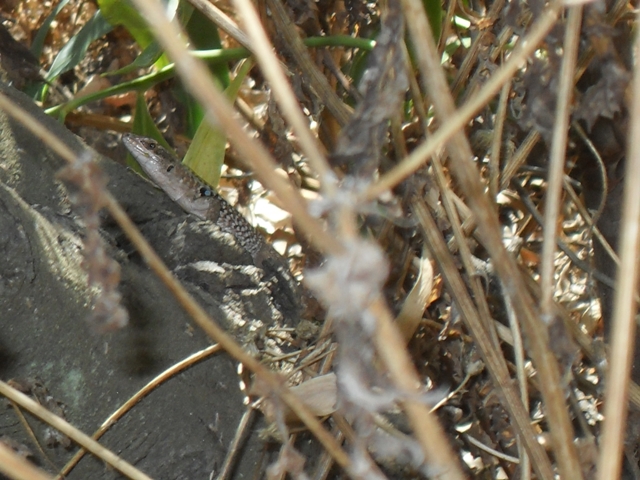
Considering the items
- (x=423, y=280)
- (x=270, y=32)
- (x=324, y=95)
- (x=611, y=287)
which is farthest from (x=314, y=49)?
(x=611, y=287)

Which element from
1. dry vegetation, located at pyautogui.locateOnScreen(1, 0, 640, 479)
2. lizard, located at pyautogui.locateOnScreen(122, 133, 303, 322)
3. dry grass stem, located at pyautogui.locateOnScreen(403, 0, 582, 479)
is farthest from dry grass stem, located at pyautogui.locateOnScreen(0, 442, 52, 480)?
lizard, located at pyautogui.locateOnScreen(122, 133, 303, 322)

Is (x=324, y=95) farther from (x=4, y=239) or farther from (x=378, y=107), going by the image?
(x=378, y=107)

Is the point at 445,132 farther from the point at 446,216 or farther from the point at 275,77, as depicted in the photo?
the point at 446,216

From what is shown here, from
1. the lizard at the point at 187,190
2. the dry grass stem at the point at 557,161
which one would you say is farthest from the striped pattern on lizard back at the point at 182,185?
the dry grass stem at the point at 557,161

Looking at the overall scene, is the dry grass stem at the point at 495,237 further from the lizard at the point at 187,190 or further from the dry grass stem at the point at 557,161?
the lizard at the point at 187,190

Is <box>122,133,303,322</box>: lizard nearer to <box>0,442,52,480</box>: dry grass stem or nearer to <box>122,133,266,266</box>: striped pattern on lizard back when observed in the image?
<box>122,133,266,266</box>: striped pattern on lizard back

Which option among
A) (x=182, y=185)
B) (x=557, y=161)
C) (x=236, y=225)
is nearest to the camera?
(x=557, y=161)

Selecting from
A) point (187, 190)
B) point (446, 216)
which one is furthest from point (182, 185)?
point (446, 216)

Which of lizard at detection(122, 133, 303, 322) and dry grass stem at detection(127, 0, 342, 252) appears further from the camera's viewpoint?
lizard at detection(122, 133, 303, 322)
